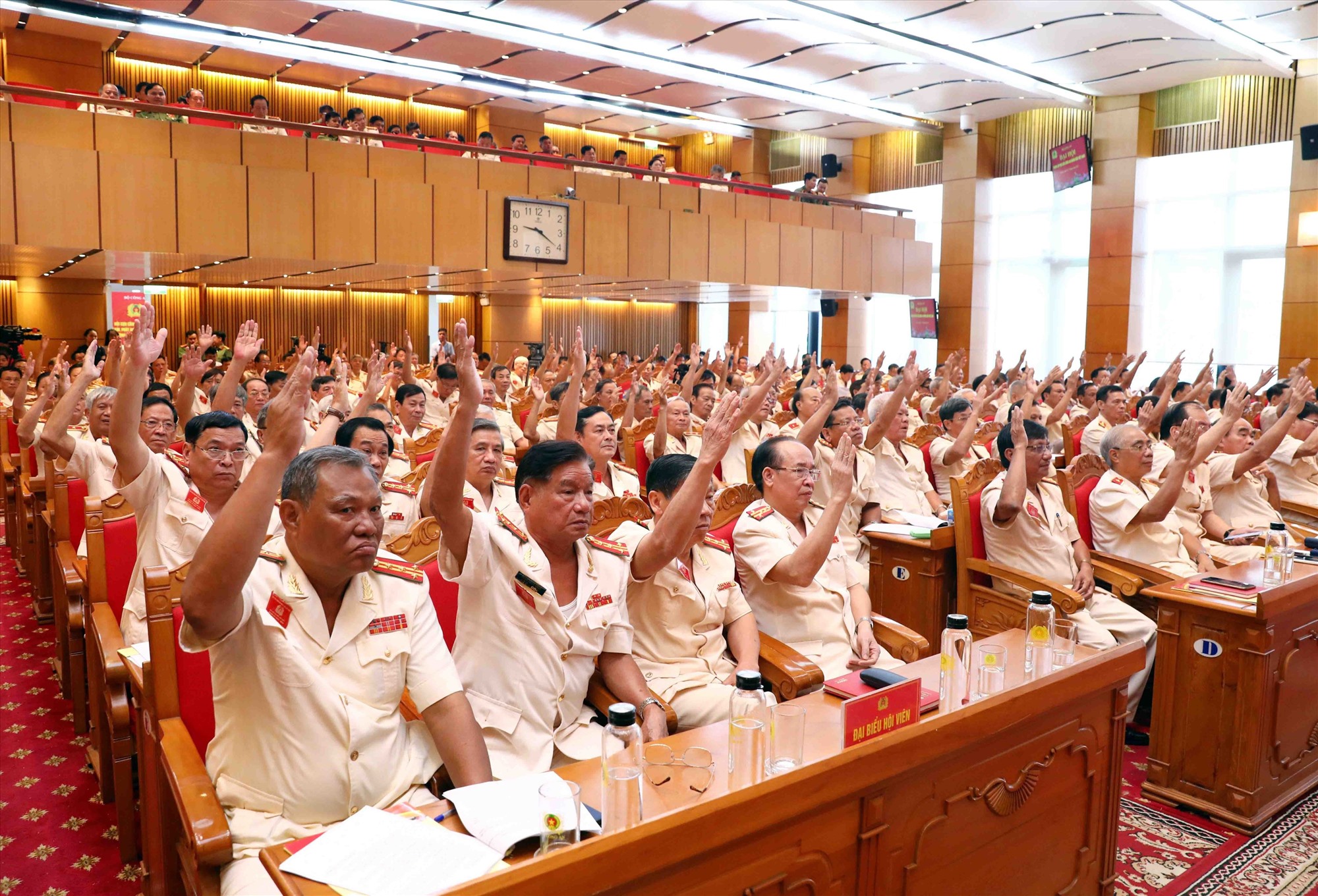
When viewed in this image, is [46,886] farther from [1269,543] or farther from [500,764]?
[1269,543]

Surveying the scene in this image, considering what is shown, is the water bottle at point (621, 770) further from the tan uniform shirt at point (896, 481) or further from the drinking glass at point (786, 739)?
the tan uniform shirt at point (896, 481)

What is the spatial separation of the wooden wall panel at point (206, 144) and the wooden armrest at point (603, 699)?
29.2 feet

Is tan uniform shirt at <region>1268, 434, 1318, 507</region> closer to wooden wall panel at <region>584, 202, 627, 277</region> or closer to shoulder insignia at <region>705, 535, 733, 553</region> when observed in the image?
shoulder insignia at <region>705, 535, 733, 553</region>

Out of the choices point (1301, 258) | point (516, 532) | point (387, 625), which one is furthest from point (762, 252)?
point (387, 625)

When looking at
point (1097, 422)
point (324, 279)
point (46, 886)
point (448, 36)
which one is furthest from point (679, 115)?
point (46, 886)

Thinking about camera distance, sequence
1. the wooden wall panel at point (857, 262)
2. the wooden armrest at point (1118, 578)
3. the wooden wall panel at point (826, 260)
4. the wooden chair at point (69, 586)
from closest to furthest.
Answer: the wooden chair at point (69, 586)
the wooden armrest at point (1118, 578)
the wooden wall panel at point (826, 260)
the wooden wall panel at point (857, 262)

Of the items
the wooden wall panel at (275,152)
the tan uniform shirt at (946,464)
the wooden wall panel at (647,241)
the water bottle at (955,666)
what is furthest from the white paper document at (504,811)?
the wooden wall panel at (647,241)

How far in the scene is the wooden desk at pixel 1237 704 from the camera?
9.83ft

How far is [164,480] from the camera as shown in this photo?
317 cm

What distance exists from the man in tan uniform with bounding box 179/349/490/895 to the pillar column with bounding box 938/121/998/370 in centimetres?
1605

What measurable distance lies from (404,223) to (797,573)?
889 centimetres

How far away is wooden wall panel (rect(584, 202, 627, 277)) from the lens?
12.1m

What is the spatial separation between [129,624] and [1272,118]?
15.3 m

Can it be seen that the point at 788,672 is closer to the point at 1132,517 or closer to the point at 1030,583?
the point at 1030,583
